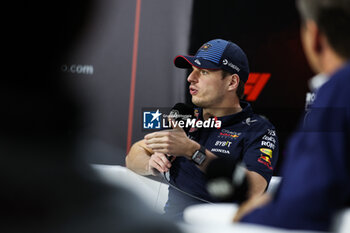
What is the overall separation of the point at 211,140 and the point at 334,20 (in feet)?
3.91

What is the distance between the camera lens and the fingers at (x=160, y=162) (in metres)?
1.79

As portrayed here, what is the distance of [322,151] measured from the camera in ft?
2.23

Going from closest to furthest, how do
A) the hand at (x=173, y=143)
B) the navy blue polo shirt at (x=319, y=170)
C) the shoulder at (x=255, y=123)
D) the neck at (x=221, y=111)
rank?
1. the navy blue polo shirt at (x=319, y=170)
2. the hand at (x=173, y=143)
3. the shoulder at (x=255, y=123)
4. the neck at (x=221, y=111)

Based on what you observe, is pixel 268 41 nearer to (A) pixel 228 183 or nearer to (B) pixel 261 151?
(B) pixel 261 151

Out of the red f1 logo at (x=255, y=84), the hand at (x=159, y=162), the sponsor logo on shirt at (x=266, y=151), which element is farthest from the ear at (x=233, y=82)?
the red f1 logo at (x=255, y=84)

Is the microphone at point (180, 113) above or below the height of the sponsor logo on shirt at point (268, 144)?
above

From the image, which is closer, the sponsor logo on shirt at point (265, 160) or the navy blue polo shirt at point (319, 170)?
the navy blue polo shirt at point (319, 170)

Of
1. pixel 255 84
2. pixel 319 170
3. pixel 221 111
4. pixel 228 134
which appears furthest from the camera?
pixel 255 84

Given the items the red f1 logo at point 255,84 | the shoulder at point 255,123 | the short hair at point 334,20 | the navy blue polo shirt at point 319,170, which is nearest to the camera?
the navy blue polo shirt at point 319,170

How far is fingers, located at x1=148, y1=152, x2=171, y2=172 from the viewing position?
179 centimetres

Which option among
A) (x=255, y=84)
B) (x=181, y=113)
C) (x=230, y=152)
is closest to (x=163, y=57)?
(x=255, y=84)

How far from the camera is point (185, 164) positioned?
185 centimetres

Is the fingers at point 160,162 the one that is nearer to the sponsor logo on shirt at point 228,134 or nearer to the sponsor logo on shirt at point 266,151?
the sponsor logo on shirt at point 228,134

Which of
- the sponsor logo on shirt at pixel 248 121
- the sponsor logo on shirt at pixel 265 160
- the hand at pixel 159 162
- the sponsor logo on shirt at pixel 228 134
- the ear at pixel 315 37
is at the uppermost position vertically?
the ear at pixel 315 37
